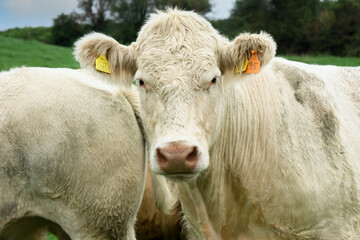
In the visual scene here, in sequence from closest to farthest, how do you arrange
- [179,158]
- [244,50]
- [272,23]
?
[179,158], [244,50], [272,23]

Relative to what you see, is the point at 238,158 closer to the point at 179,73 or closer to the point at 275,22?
the point at 179,73

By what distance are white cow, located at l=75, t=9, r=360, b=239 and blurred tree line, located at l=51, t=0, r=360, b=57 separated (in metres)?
36.1

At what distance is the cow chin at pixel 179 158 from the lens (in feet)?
10.1

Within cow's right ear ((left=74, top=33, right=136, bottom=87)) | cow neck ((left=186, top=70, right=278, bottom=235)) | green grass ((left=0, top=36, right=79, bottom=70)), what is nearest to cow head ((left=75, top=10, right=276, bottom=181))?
cow's right ear ((left=74, top=33, right=136, bottom=87))

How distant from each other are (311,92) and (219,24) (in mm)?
42539

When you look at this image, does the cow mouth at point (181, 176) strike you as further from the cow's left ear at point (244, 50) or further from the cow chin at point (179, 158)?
the cow's left ear at point (244, 50)

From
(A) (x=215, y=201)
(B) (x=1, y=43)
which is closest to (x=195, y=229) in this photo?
(A) (x=215, y=201)

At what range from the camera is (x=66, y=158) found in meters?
3.96

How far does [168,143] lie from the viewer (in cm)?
312

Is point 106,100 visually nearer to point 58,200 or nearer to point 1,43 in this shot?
point 58,200

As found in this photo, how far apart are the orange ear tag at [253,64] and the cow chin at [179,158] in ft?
2.85

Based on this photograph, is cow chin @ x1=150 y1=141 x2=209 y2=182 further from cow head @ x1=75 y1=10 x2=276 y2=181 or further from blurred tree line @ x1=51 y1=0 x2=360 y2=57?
blurred tree line @ x1=51 y1=0 x2=360 y2=57

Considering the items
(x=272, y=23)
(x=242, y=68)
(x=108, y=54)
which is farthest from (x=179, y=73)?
(x=272, y=23)

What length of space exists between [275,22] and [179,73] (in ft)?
156
